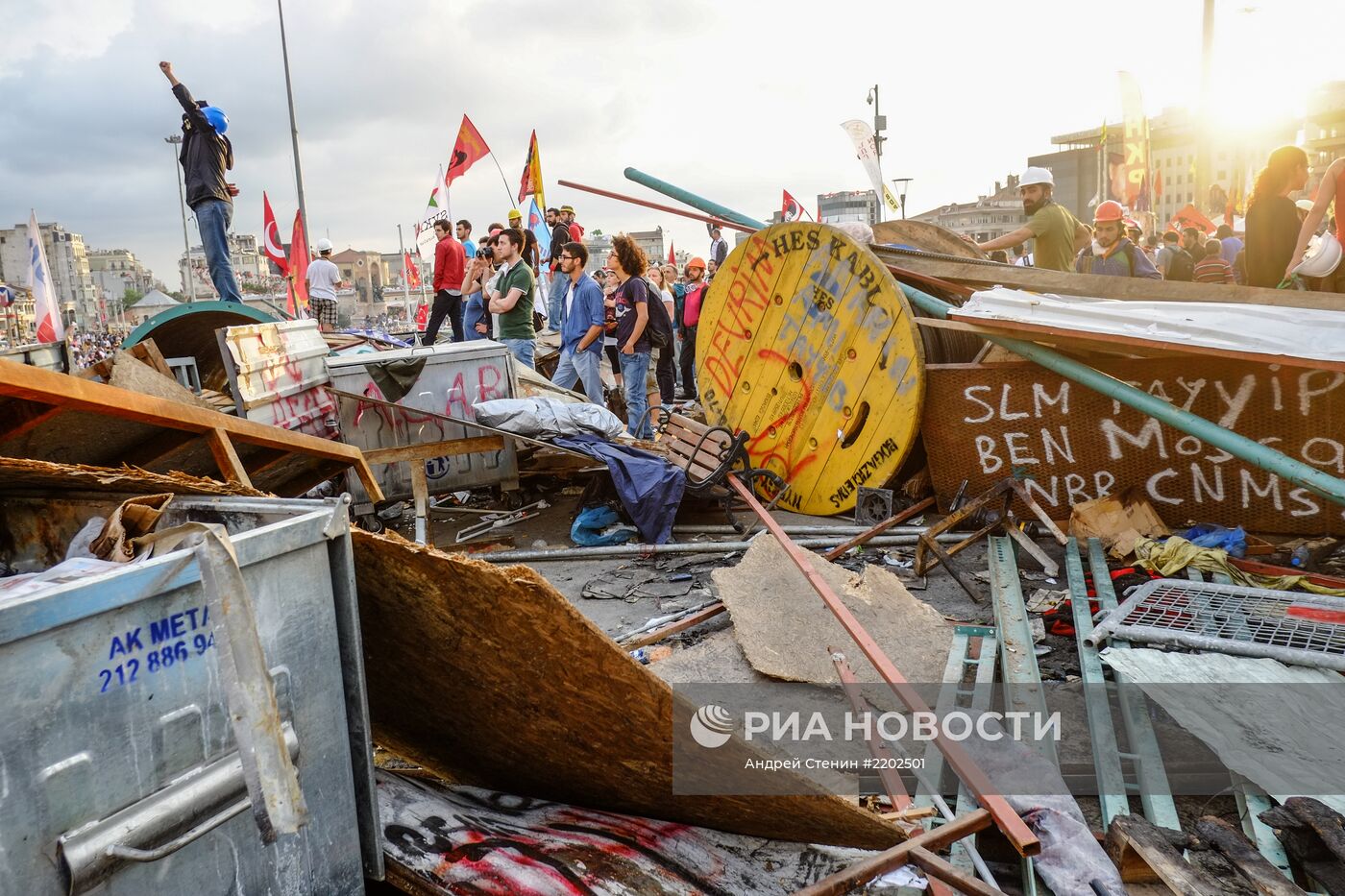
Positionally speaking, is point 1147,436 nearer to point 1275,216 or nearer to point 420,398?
point 1275,216

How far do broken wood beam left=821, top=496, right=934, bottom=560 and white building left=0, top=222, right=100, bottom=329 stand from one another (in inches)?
3845

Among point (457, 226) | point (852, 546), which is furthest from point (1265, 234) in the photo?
point (457, 226)

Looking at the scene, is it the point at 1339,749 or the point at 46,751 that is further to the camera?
the point at 1339,749

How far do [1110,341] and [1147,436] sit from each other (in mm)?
1041

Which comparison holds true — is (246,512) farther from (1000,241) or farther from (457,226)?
(457,226)

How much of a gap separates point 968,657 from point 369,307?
118 metres

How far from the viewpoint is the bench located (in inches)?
275

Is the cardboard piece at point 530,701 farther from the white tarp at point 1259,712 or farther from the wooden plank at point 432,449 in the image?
the wooden plank at point 432,449

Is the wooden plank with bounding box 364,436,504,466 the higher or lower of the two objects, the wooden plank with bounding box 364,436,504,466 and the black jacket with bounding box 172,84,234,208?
the lower

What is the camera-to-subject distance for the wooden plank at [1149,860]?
2.38m

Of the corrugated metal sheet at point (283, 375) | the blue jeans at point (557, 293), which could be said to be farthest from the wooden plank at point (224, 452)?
the blue jeans at point (557, 293)

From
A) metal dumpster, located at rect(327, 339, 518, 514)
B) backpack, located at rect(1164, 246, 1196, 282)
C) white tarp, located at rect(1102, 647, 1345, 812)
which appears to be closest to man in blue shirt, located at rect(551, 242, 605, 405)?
metal dumpster, located at rect(327, 339, 518, 514)

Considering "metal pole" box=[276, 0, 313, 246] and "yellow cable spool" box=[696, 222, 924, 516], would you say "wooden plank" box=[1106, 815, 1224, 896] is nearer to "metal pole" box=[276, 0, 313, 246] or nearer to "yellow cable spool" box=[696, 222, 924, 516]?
"yellow cable spool" box=[696, 222, 924, 516]

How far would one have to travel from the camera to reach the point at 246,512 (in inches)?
83.4
